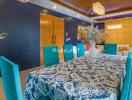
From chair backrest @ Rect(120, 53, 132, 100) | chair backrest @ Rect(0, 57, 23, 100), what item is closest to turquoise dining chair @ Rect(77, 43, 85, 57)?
chair backrest @ Rect(120, 53, 132, 100)

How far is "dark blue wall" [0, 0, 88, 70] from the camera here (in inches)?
148

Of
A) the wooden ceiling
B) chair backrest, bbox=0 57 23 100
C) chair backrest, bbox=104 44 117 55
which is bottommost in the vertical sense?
chair backrest, bbox=0 57 23 100

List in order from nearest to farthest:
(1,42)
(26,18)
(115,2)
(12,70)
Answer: (12,70) < (1,42) < (26,18) < (115,2)

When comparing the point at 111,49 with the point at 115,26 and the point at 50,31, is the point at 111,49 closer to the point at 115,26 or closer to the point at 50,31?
the point at 50,31

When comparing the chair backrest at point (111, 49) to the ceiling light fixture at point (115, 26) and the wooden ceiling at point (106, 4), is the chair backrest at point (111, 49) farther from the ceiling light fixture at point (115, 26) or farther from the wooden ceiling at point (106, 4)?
the ceiling light fixture at point (115, 26)

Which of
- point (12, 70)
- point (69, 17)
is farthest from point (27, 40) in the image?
point (12, 70)

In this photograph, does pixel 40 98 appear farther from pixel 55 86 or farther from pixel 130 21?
pixel 130 21

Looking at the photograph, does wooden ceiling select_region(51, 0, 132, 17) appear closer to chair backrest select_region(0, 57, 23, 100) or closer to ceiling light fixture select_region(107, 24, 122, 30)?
ceiling light fixture select_region(107, 24, 122, 30)

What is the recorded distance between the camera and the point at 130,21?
740 cm

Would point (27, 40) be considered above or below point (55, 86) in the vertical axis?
above

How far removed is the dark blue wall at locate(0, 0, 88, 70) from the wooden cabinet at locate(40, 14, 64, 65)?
0.28m

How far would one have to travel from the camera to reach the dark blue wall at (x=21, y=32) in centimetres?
375

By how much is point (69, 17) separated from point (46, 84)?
5738mm

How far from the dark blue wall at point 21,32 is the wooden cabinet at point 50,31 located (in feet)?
0.93
